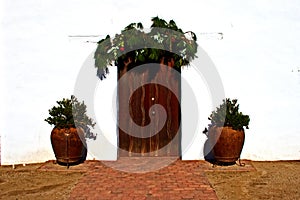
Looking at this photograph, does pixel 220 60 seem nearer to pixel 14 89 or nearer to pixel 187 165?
pixel 187 165

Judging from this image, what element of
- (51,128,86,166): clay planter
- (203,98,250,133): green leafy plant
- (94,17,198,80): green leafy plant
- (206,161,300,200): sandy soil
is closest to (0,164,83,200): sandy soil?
(51,128,86,166): clay planter

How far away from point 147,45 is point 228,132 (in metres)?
2.36

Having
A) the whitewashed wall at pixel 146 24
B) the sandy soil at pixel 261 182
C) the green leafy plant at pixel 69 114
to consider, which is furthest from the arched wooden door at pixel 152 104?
the sandy soil at pixel 261 182

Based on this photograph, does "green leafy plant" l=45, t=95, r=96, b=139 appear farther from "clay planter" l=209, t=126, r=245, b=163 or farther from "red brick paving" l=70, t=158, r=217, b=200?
"clay planter" l=209, t=126, r=245, b=163

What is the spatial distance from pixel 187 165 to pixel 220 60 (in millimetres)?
2292

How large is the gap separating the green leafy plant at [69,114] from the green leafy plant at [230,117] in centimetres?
265

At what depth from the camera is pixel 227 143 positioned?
698cm

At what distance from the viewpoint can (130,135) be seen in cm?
788

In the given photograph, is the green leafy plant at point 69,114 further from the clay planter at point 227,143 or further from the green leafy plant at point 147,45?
the clay planter at point 227,143

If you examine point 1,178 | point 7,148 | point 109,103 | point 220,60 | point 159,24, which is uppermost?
point 159,24

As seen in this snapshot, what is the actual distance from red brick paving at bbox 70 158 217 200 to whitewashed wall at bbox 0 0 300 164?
0.81 meters

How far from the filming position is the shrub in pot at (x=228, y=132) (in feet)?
22.9

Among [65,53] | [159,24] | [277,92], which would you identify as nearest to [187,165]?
[277,92]

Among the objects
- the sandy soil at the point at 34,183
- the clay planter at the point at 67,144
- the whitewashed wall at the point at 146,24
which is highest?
the whitewashed wall at the point at 146,24
